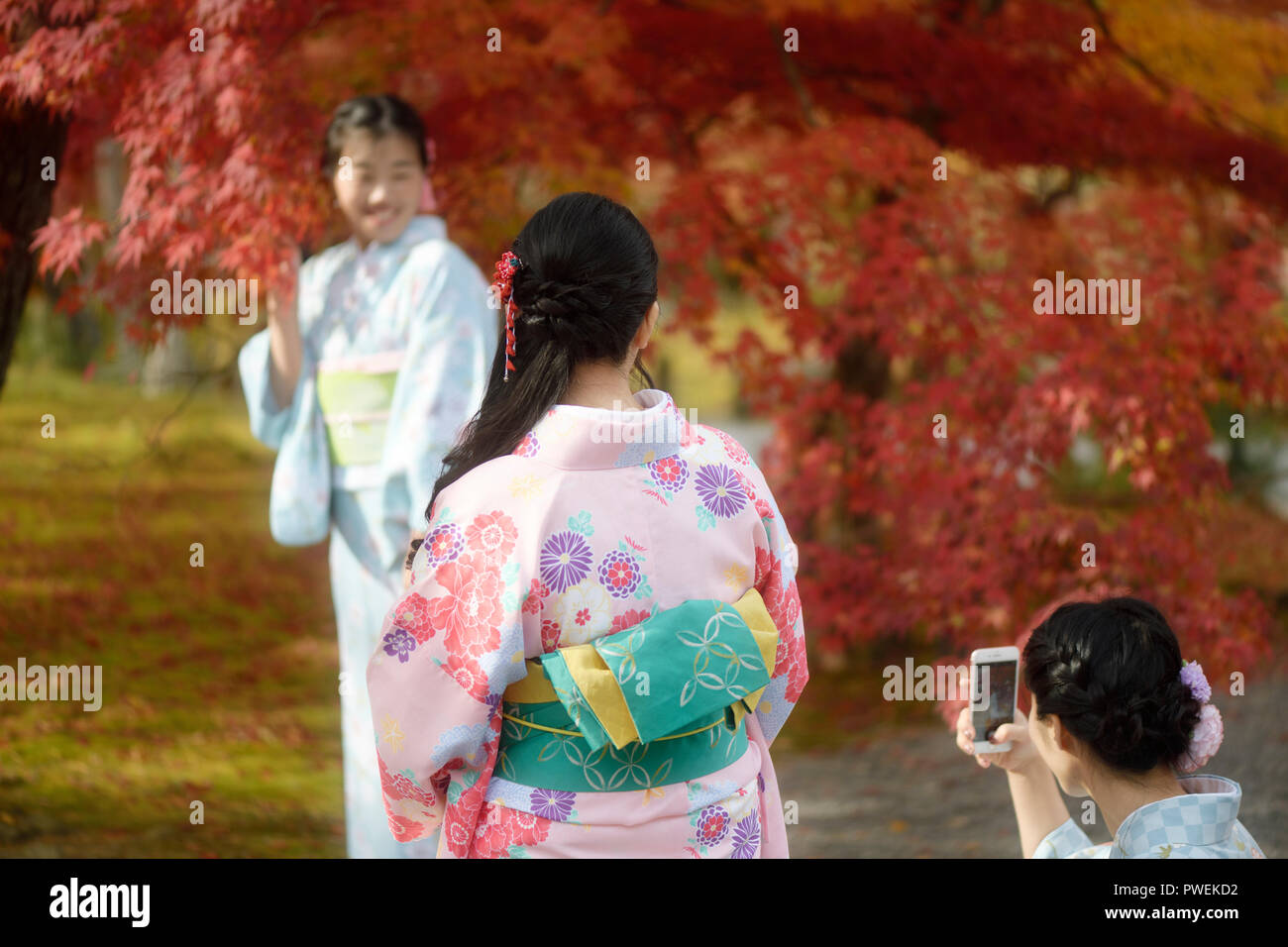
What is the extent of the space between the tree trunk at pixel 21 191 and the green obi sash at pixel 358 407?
1063 millimetres

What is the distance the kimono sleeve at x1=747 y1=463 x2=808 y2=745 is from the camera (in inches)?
84.1

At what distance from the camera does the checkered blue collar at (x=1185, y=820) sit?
6.64ft

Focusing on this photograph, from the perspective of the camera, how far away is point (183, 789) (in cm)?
515

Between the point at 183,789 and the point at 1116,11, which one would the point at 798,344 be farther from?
the point at 183,789

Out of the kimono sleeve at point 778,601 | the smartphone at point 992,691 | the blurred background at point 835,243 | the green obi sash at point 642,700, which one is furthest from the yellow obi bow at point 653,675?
the blurred background at point 835,243

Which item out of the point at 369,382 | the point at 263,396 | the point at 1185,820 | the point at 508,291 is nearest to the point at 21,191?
the point at 263,396

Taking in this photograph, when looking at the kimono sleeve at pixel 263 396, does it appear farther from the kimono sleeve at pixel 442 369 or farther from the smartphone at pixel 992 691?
the smartphone at pixel 992 691

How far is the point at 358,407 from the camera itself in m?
3.76

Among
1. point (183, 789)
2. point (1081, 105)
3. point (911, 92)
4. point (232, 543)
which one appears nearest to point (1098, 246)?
point (1081, 105)

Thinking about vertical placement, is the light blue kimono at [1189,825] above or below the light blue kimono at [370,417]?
below

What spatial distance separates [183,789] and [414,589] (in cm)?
382

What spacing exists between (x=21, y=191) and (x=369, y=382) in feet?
4.29

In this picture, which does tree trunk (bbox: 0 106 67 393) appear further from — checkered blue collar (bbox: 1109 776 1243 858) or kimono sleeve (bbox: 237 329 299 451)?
checkered blue collar (bbox: 1109 776 1243 858)

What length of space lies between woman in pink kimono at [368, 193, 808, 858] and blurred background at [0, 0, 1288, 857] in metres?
2.17
